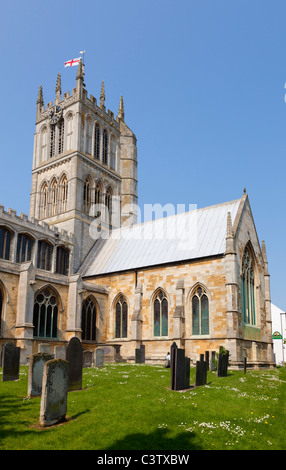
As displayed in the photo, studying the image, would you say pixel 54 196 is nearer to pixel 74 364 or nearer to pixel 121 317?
pixel 121 317

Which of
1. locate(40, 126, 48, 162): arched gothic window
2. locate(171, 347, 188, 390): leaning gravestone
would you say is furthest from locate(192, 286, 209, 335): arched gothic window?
locate(40, 126, 48, 162): arched gothic window

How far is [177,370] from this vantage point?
46.5 feet

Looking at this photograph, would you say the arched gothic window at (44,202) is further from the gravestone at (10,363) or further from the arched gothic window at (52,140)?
the gravestone at (10,363)

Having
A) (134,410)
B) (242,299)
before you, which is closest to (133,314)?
(242,299)

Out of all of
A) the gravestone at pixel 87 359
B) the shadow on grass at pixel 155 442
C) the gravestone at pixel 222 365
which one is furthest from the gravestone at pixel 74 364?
the gravestone at pixel 87 359

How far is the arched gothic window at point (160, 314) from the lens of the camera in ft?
96.9

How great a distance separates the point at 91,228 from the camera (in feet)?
134

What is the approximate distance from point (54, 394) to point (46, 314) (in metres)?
20.0

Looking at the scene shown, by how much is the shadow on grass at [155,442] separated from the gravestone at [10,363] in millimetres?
8255

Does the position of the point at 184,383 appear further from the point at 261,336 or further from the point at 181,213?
the point at 181,213

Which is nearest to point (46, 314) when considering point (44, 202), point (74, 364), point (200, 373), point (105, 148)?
point (200, 373)

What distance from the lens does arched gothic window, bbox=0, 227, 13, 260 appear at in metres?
30.2
